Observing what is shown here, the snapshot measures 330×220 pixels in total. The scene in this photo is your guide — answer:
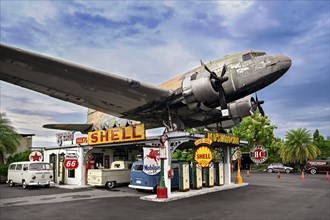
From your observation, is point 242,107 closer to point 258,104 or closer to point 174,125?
point 258,104

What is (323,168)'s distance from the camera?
41.3 meters

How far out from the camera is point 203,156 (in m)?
16.7

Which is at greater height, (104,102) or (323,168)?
(104,102)

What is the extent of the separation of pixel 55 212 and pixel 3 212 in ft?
7.07

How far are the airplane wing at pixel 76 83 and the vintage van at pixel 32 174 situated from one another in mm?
7712

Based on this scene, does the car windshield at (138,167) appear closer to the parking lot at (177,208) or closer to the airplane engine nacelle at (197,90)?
the parking lot at (177,208)

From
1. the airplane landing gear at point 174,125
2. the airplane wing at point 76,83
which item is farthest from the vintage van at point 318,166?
the airplane wing at point 76,83

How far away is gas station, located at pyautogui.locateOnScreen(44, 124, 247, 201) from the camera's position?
693 inches

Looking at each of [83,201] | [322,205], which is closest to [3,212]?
[83,201]

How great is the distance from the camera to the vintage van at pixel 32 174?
23.0 meters

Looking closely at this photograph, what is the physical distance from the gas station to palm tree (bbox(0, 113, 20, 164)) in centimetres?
807

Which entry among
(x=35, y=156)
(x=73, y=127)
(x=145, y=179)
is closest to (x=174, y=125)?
(x=145, y=179)

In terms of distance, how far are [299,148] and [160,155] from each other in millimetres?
33993

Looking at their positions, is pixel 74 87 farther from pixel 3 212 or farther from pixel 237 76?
pixel 237 76
